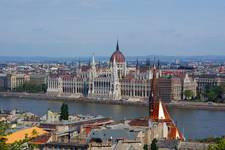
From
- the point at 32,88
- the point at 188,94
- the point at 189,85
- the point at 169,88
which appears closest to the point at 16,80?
the point at 32,88

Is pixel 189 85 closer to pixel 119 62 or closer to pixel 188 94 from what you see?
pixel 188 94

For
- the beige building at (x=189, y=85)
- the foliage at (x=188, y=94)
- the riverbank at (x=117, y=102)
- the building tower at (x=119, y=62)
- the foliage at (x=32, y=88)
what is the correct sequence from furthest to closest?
the foliage at (x=32, y=88) → the building tower at (x=119, y=62) → the beige building at (x=189, y=85) → the foliage at (x=188, y=94) → the riverbank at (x=117, y=102)

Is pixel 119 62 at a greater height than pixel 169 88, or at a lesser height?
greater

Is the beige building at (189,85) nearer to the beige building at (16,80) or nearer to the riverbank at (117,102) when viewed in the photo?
the riverbank at (117,102)

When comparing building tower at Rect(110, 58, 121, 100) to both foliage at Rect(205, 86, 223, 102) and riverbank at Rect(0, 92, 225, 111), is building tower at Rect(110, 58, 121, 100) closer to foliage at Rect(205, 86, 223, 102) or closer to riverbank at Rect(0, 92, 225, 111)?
riverbank at Rect(0, 92, 225, 111)

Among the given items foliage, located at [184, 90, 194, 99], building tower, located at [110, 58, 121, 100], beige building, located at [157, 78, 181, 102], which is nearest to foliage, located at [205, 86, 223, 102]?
foliage, located at [184, 90, 194, 99]

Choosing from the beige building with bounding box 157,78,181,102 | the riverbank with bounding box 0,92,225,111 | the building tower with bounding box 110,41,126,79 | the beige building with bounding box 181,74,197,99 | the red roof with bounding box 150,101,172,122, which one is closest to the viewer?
the red roof with bounding box 150,101,172,122

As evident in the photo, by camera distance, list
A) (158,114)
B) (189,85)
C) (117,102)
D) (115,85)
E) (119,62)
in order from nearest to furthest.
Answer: (158,114), (117,102), (115,85), (189,85), (119,62)

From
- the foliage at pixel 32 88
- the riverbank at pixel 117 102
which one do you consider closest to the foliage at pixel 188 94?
the riverbank at pixel 117 102

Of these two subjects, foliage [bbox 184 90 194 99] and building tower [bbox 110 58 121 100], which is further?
building tower [bbox 110 58 121 100]

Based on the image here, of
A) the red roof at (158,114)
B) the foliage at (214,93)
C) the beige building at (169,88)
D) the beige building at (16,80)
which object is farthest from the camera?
the beige building at (16,80)
